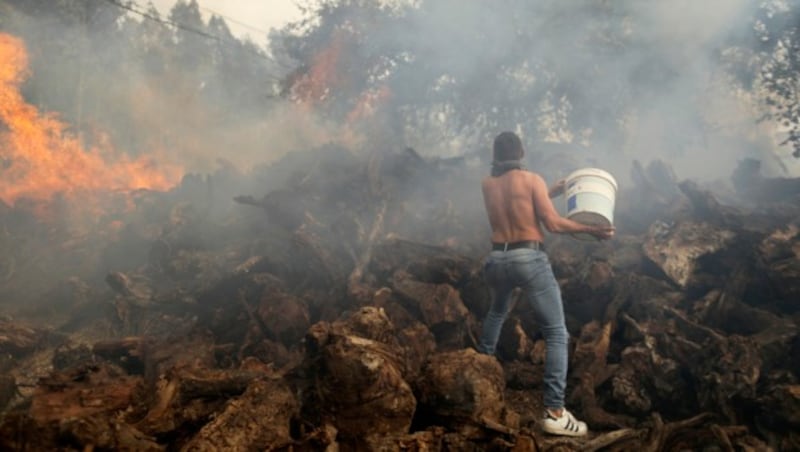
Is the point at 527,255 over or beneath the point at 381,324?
over

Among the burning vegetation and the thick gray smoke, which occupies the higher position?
the thick gray smoke

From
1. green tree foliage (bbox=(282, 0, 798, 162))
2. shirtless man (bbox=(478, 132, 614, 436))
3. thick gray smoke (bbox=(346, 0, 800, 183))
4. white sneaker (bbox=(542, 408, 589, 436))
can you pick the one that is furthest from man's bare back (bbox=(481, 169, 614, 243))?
green tree foliage (bbox=(282, 0, 798, 162))

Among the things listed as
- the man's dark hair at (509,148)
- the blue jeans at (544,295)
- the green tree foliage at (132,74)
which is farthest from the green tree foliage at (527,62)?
the blue jeans at (544,295)

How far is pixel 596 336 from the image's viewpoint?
4.79 m

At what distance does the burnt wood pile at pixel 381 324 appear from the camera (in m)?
2.82

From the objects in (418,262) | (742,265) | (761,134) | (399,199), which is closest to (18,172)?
(399,199)

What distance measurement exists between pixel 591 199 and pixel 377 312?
2.16m

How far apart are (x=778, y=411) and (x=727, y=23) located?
11.1m

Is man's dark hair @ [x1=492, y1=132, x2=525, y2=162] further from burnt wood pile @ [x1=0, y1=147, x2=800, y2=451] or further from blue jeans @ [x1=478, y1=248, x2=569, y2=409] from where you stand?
burnt wood pile @ [x1=0, y1=147, x2=800, y2=451]

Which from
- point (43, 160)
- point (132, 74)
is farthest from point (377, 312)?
point (132, 74)

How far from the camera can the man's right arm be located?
379cm

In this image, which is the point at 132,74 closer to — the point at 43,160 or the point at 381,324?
the point at 43,160

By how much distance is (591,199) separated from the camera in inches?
159

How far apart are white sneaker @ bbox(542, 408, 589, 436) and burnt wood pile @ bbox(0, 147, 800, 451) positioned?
0.11m
